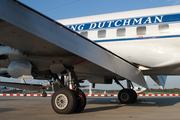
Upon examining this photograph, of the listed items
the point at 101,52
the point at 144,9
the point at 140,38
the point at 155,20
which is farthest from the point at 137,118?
the point at 144,9

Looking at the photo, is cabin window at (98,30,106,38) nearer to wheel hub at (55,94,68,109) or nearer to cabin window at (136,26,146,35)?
cabin window at (136,26,146,35)

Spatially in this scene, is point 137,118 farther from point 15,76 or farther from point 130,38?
point 15,76

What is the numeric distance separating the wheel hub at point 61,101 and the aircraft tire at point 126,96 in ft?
19.3

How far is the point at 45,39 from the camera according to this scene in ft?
17.2

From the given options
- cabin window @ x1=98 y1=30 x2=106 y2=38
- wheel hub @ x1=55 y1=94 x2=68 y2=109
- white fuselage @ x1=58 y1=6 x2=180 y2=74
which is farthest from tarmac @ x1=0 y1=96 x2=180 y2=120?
cabin window @ x1=98 y1=30 x2=106 y2=38

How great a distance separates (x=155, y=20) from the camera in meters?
8.23

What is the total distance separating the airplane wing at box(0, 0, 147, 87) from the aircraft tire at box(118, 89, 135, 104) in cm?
392

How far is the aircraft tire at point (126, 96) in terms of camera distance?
37.9ft

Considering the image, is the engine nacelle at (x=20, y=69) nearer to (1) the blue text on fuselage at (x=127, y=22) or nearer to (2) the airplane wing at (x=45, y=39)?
(2) the airplane wing at (x=45, y=39)

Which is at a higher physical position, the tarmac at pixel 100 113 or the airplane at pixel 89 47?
the airplane at pixel 89 47

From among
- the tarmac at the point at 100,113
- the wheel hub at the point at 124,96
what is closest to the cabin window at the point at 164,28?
the tarmac at the point at 100,113

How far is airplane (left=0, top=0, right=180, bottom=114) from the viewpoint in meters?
5.72

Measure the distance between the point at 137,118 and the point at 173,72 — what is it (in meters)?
4.18

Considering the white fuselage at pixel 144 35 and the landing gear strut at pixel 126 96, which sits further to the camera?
the landing gear strut at pixel 126 96
